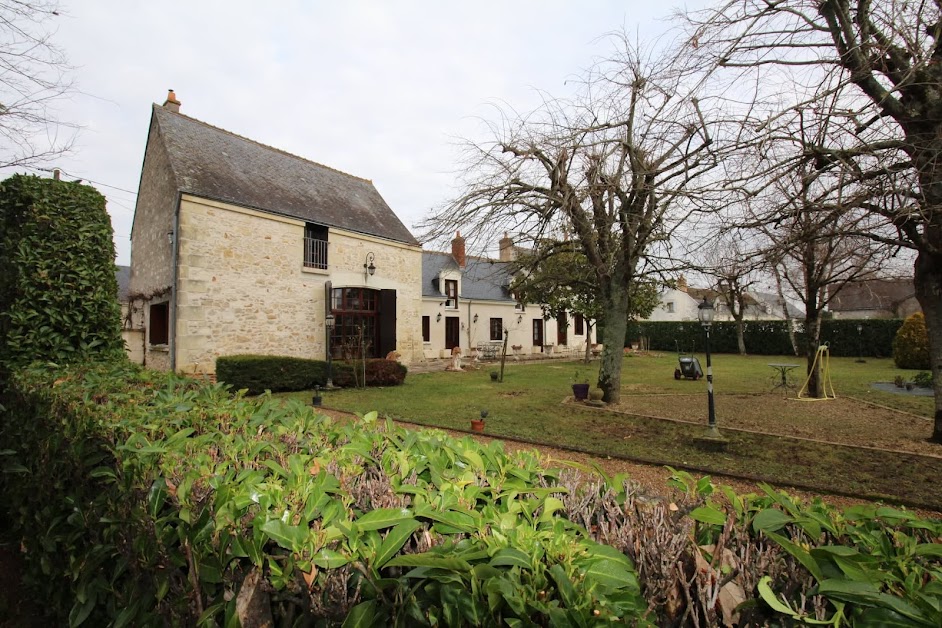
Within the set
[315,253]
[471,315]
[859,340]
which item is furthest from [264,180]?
[859,340]

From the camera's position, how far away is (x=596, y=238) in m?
8.94

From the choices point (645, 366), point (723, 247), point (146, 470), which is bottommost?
point (645, 366)

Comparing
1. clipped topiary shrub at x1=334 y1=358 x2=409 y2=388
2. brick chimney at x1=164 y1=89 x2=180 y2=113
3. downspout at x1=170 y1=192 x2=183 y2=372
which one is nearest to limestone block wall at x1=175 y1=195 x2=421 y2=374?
downspout at x1=170 y1=192 x2=183 y2=372

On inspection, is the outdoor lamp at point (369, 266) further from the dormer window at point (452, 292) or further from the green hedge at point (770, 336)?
the green hedge at point (770, 336)

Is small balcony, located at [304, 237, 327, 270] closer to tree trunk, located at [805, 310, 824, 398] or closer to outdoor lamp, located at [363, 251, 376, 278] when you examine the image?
outdoor lamp, located at [363, 251, 376, 278]

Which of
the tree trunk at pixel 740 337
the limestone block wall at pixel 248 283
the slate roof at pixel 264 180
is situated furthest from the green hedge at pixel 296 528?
the tree trunk at pixel 740 337

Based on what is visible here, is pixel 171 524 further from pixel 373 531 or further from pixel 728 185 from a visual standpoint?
pixel 728 185

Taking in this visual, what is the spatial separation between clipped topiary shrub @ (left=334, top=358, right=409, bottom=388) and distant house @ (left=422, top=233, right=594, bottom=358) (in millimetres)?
8621

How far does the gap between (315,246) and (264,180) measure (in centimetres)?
263

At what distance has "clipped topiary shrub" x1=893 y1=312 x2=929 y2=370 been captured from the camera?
16.6 meters

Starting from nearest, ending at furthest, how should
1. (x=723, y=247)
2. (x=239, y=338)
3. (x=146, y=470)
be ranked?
1. (x=146, y=470)
2. (x=723, y=247)
3. (x=239, y=338)

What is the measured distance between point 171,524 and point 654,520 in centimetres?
141

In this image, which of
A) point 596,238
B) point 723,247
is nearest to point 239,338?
point 596,238

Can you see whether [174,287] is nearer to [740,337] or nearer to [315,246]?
[315,246]
